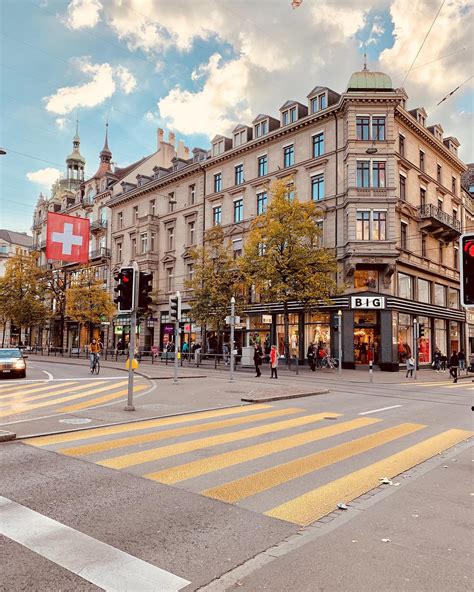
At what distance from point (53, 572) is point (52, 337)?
65038 millimetres

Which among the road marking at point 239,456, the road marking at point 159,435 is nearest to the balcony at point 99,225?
the road marking at point 159,435

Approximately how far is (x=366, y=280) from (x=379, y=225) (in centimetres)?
385

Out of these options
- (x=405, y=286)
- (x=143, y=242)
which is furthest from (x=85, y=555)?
(x=143, y=242)

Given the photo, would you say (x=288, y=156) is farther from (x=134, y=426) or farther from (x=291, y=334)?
(x=134, y=426)

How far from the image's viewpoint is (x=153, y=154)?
186ft

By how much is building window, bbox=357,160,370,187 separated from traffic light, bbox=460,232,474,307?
2881cm

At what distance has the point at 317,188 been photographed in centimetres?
3594

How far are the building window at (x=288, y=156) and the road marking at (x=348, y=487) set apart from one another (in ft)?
105

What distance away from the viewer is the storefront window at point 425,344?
37.0m

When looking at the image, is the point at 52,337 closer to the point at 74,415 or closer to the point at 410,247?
the point at 410,247

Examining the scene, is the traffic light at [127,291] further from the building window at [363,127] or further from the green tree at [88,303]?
the green tree at [88,303]

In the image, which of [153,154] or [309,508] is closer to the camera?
[309,508]

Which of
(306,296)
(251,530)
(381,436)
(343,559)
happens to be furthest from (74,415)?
(306,296)

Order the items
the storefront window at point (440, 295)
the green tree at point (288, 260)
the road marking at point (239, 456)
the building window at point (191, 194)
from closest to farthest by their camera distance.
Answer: the road marking at point (239, 456) → the green tree at point (288, 260) → the storefront window at point (440, 295) → the building window at point (191, 194)
